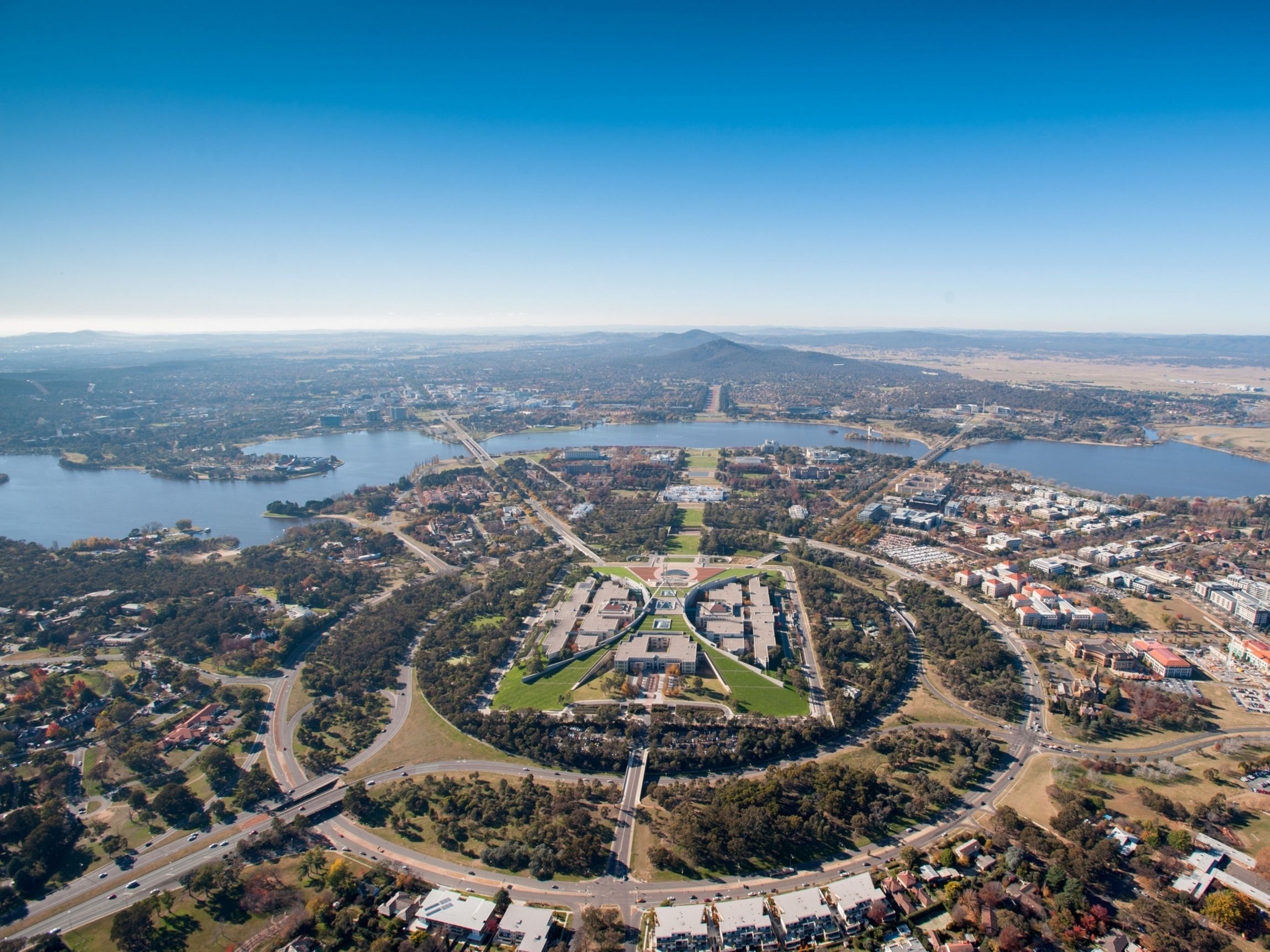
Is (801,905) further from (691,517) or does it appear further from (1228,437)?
(1228,437)

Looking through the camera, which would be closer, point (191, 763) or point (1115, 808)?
point (1115, 808)

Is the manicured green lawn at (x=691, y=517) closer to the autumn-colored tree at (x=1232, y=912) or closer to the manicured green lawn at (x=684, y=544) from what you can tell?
the manicured green lawn at (x=684, y=544)

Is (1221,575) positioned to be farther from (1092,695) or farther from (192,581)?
(192,581)

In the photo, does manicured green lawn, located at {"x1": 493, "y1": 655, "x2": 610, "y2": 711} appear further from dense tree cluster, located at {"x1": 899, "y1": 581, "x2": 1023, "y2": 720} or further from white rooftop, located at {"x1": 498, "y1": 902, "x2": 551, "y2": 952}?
dense tree cluster, located at {"x1": 899, "y1": 581, "x2": 1023, "y2": 720}

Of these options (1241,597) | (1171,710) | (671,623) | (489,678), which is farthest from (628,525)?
(1241,597)

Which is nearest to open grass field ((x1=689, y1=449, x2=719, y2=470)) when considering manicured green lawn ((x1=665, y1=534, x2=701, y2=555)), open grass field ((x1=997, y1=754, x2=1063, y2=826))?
manicured green lawn ((x1=665, y1=534, x2=701, y2=555))

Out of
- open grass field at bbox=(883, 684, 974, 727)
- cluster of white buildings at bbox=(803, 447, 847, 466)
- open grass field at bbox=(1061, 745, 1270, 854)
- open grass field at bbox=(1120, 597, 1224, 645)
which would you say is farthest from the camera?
cluster of white buildings at bbox=(803, 447, 847, 466)

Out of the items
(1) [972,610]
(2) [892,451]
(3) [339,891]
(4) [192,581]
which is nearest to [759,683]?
(1) [972,610]
